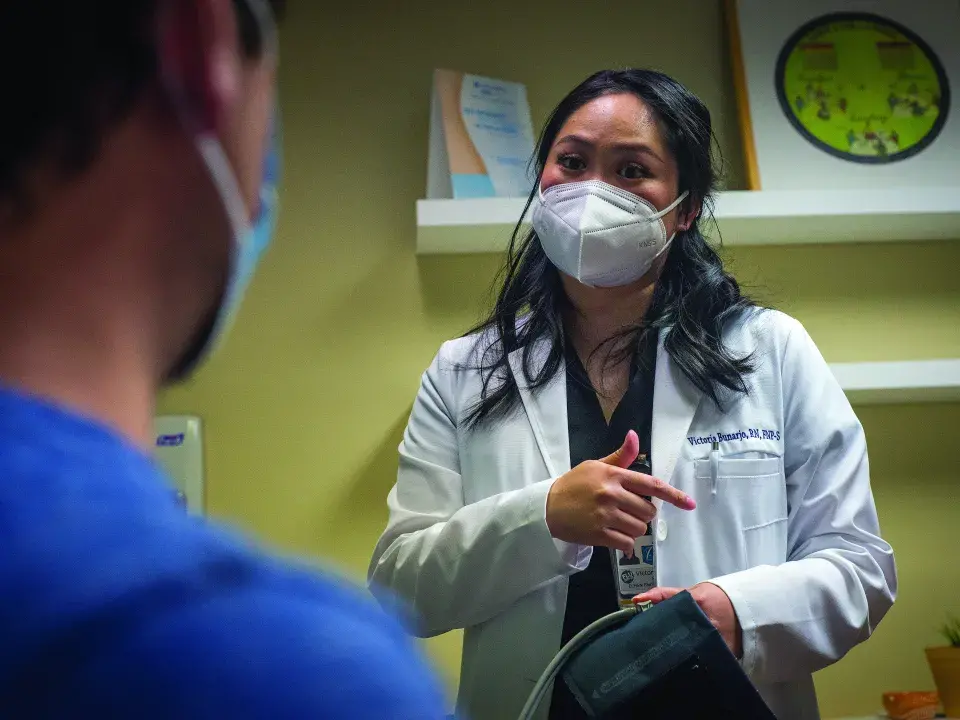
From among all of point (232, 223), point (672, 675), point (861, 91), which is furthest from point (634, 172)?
point (232, 223)

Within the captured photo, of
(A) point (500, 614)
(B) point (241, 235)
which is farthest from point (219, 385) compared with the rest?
(B) point (241, 235)

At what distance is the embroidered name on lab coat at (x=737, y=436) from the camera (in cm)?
127

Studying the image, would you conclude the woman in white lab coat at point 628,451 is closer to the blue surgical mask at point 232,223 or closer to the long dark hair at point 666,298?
the long dark hair at point 666,298

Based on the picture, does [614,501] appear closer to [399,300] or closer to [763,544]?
[763,544]

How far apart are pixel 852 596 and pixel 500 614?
1.50ft

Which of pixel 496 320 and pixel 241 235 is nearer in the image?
pixel 241 235

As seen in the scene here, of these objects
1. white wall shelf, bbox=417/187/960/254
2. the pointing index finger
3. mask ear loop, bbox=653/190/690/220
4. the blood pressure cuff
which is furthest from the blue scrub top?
white wall shelf, bbox=417/187/960/254

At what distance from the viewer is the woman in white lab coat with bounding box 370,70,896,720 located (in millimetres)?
1145

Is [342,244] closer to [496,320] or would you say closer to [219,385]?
[219,385]

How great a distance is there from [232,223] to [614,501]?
85 cm

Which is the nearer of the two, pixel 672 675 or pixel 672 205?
pixel 672 675

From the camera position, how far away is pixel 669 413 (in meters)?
1.30

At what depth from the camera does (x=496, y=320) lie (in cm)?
153

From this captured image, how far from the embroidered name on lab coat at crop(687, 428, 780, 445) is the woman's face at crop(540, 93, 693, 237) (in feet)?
1.17
